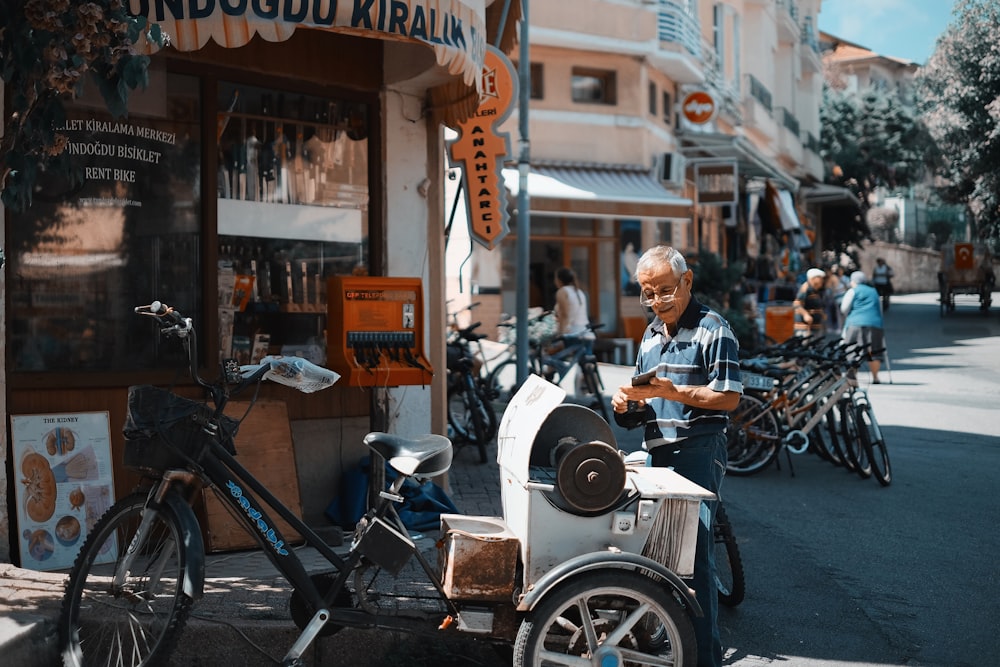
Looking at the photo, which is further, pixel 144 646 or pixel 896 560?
pixel 896 560

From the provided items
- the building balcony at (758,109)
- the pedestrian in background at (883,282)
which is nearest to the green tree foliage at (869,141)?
the pedestrian in background at (883,282)

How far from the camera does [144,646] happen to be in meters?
4.53

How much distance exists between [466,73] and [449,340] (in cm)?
519

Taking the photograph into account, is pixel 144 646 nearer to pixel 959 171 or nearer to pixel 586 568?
pixel 586 568

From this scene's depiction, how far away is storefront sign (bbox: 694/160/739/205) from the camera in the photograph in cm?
2691

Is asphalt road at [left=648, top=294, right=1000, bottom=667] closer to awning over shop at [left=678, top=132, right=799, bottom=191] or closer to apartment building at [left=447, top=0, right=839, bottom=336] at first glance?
apartment building at [left=447, top=0, right=839, bottom=336]

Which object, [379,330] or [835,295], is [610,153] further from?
[379,330]

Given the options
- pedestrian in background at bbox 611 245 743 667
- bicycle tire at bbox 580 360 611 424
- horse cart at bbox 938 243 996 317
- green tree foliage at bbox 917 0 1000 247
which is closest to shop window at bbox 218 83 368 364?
pedestrian in background at bbox 611 245 743 667

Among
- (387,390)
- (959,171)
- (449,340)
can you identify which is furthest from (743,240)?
(387,390)

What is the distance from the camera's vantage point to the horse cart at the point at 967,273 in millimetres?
36594

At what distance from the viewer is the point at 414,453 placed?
448 centimetres

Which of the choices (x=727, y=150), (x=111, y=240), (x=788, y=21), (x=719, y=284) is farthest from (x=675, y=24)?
(x=111, y=240)

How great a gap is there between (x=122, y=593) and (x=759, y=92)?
33515mm

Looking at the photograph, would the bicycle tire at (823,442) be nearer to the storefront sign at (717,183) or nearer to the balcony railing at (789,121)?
the storefront sign at (717,183)
